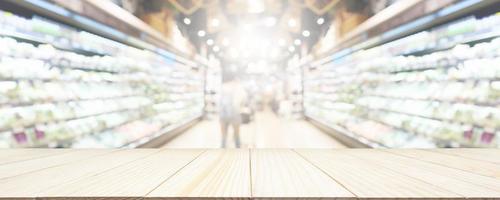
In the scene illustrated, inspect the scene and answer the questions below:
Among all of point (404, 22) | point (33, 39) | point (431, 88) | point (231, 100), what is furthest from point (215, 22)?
point (431, 88)

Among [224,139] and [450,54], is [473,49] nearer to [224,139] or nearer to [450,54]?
[450,54]

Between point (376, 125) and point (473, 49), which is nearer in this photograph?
point (473, 49)

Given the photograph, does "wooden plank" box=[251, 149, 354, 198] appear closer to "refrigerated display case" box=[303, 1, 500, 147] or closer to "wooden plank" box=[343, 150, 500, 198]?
"wooden plank" box=[343, 150, 500, 198]

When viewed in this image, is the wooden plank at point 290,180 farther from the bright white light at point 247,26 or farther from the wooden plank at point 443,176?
the bright white light at point 247,26

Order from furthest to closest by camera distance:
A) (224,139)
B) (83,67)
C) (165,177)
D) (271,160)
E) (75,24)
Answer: (224,139)
(83,67)
(75,24)
(271,160)
(165,177)

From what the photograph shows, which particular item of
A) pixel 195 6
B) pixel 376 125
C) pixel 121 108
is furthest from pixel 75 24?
pixel 376 125

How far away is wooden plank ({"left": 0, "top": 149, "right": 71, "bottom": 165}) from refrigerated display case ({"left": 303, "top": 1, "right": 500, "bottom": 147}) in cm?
319

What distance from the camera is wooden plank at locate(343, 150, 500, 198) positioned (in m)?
0.76

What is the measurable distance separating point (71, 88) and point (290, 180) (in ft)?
11.1

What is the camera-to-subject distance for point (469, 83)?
2873mm

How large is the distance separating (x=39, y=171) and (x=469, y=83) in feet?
11.4

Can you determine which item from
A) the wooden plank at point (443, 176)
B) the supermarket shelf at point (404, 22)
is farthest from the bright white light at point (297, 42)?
the wooden plank at point (443, 176)

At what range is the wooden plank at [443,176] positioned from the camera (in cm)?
76

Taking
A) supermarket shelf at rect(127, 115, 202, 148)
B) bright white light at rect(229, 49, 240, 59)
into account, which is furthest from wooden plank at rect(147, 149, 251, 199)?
bright white light at rect(229, 49, 240, 59)
